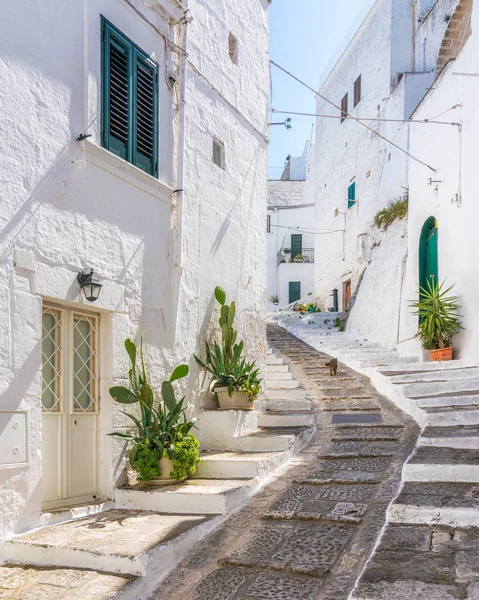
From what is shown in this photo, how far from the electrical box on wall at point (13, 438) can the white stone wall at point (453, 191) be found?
6.65m

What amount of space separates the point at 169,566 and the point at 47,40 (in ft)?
13.5

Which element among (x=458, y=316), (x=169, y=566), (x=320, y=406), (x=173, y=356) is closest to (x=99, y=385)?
(x=173, y=356)

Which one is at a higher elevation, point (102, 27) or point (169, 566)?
point (102, 27)

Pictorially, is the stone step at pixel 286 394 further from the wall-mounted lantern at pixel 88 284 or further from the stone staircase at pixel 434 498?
the wall-mounted lantern at pixel 88 284

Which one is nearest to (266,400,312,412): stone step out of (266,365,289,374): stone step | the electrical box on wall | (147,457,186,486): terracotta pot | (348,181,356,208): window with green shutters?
(266,365,289,374): stone step

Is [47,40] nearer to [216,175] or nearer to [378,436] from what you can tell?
[216,175]

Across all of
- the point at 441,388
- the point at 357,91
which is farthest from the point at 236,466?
the point at 357,91

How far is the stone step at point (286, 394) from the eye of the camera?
9.45m

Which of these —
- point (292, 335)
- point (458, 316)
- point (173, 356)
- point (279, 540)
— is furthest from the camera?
point (292, 335)

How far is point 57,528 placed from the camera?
474 centimetres

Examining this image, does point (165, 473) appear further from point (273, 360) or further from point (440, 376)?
point (273, 360)

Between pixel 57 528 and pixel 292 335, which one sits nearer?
pixel 57 528

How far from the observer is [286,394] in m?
9.55

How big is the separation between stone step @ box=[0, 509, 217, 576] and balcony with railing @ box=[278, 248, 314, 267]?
26677 millimetres
